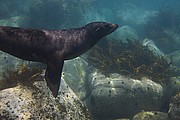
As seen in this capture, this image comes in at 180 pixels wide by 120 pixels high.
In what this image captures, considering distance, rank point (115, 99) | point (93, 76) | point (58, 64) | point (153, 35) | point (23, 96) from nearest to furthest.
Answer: point (58, 64), point (23, 96), point (115, 99), point (93, 76), point (153, 35)

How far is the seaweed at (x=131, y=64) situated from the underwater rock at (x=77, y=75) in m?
0.57

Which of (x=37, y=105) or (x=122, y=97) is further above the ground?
(x=37, y=105)

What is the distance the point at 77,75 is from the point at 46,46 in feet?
17.8

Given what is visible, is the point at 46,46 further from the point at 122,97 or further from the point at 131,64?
the point at 131,64

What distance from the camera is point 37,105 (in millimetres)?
6297

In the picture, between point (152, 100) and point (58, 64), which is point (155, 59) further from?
point (58, 64)

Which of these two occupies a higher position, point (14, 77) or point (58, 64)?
point (58, 64)

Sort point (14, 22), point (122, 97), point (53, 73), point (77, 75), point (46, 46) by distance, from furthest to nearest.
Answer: point (14, 22) → point (77, 75) → point (122, 97) → point (46, 46) → point (53, 73)

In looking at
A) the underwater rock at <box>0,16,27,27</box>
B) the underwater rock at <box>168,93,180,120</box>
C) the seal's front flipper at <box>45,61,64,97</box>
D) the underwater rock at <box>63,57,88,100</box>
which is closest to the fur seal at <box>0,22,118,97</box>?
the seal's front flipper at <box>45,61,64,97</box>

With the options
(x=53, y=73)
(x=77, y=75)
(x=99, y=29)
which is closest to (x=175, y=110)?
(x=99, y=29)

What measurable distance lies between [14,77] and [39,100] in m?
1.22

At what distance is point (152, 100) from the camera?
9.80 meters

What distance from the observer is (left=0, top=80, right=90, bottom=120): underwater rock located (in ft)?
19.2

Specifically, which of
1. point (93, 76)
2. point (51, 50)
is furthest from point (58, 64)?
point (93, 76)
